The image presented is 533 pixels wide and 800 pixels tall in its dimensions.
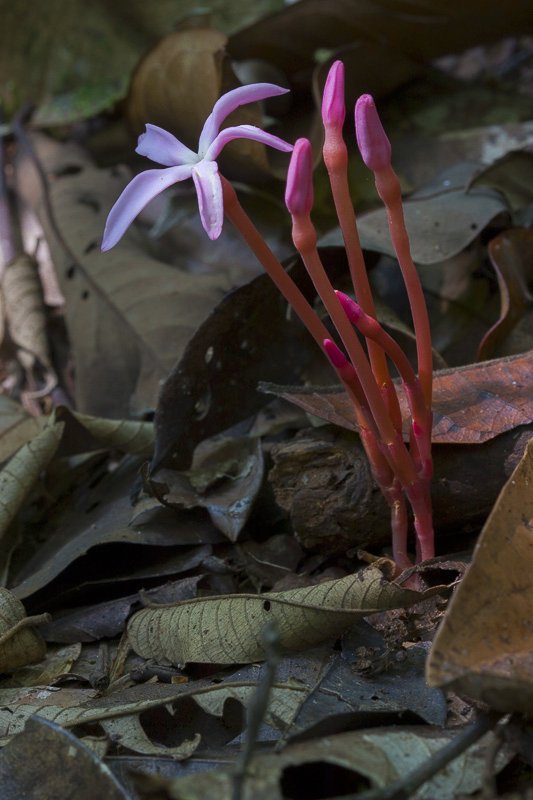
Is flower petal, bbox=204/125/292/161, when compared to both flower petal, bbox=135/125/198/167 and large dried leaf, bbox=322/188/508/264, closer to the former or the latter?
flower petal, bbox=135/125/198/167

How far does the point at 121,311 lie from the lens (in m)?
2.35

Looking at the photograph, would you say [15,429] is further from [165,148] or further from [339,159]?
[339,159]

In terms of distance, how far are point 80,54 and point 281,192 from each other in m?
1.62

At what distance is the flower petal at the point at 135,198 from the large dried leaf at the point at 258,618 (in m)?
0.61

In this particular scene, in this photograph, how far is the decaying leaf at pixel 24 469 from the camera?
1.81m

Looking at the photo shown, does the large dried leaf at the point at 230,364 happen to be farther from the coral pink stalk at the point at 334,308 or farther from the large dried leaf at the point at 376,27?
the large dried leaf at the point at 376,27

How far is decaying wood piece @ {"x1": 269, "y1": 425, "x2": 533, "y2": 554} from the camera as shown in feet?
5.12

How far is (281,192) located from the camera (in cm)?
246

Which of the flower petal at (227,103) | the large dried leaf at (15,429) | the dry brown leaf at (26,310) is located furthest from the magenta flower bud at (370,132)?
the dry brown leaf at (26,310)

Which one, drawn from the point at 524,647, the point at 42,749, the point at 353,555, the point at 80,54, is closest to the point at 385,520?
the point at 353,555

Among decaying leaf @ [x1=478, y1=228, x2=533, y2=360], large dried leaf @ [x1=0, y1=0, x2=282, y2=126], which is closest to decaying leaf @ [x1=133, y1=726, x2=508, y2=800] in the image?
decaying leaf @ [x1=478, y1=228, x2=533, y2=360]

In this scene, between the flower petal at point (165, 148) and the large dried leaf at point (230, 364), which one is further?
the large dried leaf at point (230, 364)

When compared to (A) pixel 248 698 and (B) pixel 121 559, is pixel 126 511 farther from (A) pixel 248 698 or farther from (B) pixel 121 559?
(A) pixel 248 698

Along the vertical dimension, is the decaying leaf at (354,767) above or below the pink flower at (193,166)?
below
